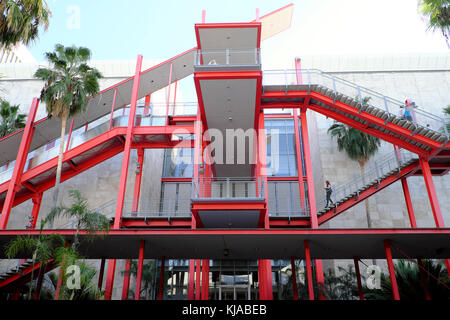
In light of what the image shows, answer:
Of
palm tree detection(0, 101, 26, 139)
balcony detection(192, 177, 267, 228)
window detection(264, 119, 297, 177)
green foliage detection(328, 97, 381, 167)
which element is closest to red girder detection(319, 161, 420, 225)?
balcony detection(192, 177, 267, 228)

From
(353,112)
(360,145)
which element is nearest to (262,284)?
(353,112)

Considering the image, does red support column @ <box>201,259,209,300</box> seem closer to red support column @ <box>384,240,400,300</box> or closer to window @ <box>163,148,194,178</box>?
red support column @ <box>384,240,400,300</box>

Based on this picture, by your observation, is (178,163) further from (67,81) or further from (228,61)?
(67,81)

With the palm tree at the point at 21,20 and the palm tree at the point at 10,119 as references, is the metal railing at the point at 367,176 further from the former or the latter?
the palm tree at the point at 10,119

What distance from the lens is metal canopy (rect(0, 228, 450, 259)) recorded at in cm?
1347

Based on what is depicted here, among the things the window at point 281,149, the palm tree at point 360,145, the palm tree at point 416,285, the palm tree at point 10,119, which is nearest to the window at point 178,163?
the window at point 281,149

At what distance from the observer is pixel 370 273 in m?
21.6

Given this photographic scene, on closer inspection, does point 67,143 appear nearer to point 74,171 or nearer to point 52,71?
point 74,171

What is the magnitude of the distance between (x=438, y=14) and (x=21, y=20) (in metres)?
20.4

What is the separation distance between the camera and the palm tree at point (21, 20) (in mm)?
12797

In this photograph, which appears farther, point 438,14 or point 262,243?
point 438,14

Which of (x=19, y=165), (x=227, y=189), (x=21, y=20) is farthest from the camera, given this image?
(x=19, y=165)

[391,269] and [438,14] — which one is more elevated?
[438,14]

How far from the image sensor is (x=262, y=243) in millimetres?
14727
